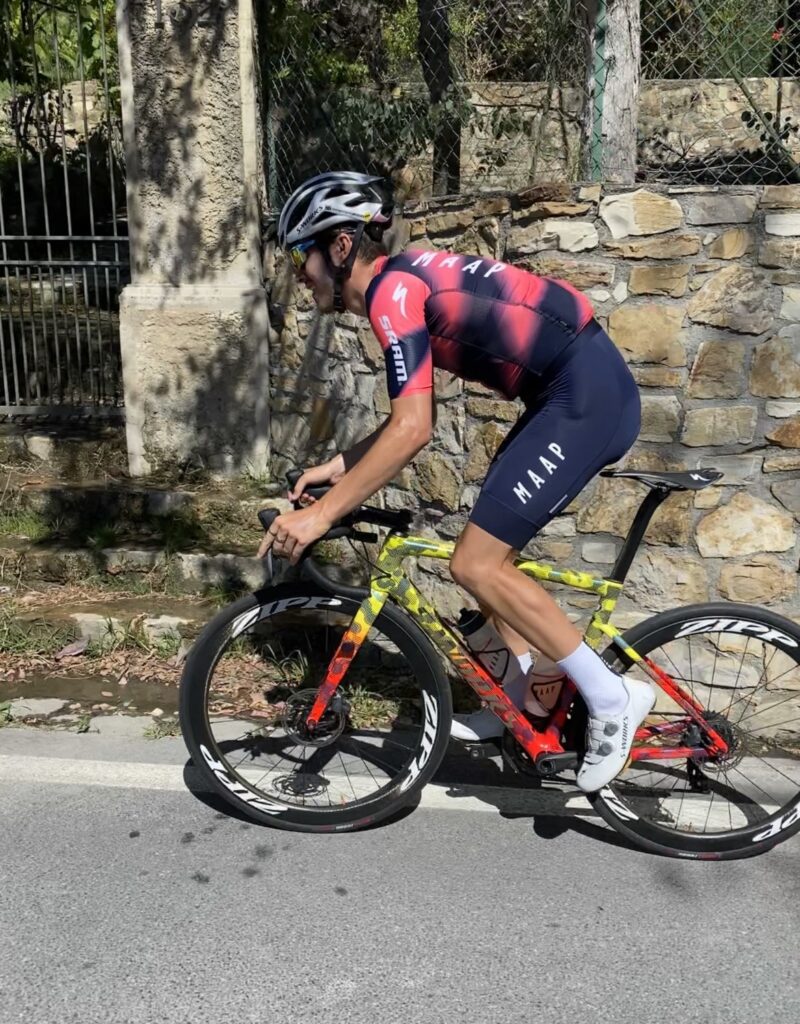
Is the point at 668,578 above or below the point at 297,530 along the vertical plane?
below

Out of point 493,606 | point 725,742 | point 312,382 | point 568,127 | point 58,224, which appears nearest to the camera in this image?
point 493,606

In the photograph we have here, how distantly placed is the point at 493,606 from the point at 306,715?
76cm

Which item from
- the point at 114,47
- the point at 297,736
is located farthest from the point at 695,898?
the point at 114,47

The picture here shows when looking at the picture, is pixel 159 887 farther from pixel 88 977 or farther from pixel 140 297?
pixel 140 297

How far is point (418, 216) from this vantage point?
457 cm

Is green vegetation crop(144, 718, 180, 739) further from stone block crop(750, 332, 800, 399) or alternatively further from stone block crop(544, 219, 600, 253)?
stone block crop(750, 332, 800, 399)

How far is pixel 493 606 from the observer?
3.11m

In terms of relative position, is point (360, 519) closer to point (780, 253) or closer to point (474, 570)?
point (474, 570)

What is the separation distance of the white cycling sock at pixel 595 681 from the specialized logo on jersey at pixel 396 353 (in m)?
0.96

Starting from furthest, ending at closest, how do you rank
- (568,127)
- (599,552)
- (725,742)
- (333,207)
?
(568,127), (599,552), (725,742), (333,207)

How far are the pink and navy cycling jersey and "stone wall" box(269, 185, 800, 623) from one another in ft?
3.07

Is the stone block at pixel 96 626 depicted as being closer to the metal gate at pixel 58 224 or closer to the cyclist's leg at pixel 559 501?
the metal gate at pixel 58 224

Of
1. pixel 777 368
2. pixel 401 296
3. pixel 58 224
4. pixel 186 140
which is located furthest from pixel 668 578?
pixel 58 224

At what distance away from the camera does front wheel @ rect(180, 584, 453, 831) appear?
3297 mm
